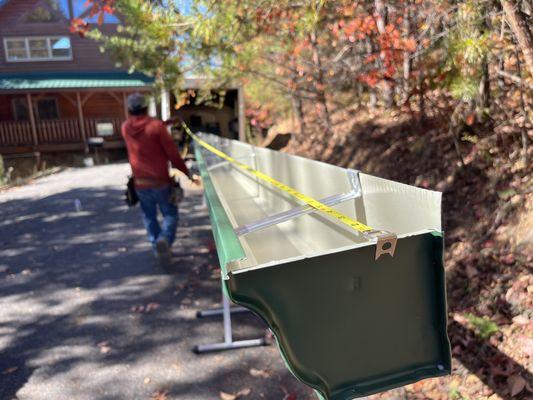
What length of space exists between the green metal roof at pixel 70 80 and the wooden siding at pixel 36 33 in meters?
0.44

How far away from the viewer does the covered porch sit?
68.3 feet

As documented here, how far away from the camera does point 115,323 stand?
443cm

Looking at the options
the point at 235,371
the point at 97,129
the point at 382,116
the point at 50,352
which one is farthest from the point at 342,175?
the point at 97,129

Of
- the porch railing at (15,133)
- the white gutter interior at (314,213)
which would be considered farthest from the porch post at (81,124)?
the white gutter interior at (314,213)

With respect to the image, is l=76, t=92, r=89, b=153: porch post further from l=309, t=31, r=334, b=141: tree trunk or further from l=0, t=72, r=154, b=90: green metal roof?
l=309, t=31, r=334, b=141: tree trunk

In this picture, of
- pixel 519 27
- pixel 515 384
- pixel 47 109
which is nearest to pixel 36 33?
pixel 47 109

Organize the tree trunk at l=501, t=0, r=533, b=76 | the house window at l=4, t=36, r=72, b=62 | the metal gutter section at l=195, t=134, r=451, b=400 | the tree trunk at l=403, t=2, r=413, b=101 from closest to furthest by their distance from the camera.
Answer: the metal gutter section at l=195, t=134, r=451, b=400 → the tree trunk at l=501, t=0, r=533, b=76 → the tree trunk at l=403, t=2, r=413, b=101 → the house window at l=4, t=36, r=72, b=62

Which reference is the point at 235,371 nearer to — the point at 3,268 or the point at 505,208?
the point at 505,208

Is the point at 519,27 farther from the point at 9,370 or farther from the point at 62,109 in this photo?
the point at 62,109

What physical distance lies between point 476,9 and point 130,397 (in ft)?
14.6

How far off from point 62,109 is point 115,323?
22.4 m

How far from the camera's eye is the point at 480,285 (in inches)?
156

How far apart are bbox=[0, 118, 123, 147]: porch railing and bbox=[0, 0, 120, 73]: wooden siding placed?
3114 mm

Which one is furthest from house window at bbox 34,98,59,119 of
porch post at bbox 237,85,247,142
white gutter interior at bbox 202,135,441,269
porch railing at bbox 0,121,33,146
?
white gutter interior at bbox 202,135,441,269
